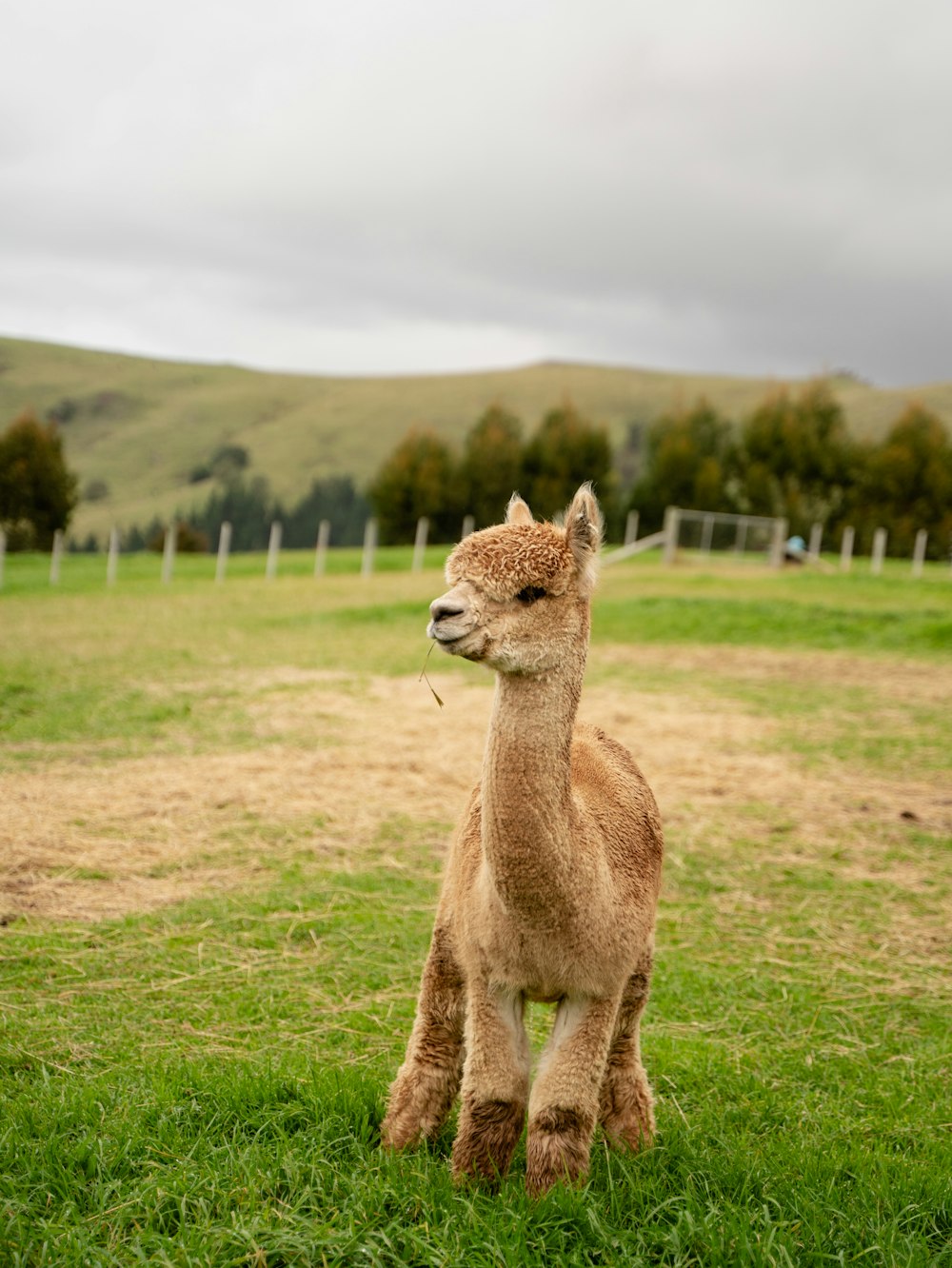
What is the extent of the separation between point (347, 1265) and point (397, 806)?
5689mm

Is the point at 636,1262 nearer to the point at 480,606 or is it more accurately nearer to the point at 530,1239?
the point at 530,1239

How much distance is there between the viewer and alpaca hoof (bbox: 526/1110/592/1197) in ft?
10.7

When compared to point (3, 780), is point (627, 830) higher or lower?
higher

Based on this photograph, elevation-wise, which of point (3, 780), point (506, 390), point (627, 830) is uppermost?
point (506, 390)

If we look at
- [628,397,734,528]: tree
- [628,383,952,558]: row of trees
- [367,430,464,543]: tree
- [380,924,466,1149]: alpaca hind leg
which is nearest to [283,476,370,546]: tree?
[367,430,464,543]: tree

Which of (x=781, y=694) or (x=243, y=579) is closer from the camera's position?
(x=781, y=694)

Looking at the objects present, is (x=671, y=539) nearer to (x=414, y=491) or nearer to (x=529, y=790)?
(x=414, y=491)

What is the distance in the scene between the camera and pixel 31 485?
45.7 m

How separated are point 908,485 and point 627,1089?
165 ft

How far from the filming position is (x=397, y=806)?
866 centimetres

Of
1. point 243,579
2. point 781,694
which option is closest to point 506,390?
point 243,579

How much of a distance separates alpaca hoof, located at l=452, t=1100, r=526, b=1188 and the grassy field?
0.26 ft

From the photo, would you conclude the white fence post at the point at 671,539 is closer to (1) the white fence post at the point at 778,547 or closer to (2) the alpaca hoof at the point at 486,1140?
(1) the white fence post at the point at 778,547

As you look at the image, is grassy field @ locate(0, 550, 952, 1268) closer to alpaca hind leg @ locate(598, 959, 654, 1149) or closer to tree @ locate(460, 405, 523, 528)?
alpaca hind leg @ locate(598, 959, 654, 1149)
